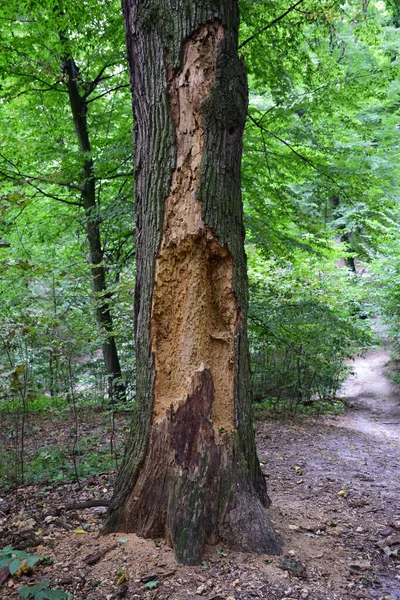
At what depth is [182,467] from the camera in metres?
2.76

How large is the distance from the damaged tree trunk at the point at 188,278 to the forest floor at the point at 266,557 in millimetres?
242

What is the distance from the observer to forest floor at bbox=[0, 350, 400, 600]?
2428 mm

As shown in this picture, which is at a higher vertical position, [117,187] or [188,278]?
[117,187]

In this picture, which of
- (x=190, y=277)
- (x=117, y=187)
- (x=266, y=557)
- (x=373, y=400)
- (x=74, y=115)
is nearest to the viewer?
(x=266, y=557)

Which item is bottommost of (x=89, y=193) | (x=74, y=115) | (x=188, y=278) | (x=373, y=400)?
(x=373, y=400)

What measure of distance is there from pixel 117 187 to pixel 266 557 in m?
7.27

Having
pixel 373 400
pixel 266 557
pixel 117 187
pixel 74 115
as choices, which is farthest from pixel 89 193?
pixel 373 400

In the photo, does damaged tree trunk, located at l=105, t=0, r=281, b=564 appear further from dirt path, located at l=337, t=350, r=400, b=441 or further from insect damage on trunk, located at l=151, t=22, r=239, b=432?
dirt path, located at l=337, t=350, r=400, b=441

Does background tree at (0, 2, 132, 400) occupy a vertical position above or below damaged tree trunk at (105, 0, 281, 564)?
above

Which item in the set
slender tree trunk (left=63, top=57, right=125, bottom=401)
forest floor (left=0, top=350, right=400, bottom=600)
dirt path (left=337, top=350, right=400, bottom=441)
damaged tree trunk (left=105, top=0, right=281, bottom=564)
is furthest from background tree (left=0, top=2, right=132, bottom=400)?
dirt path (left=337, top=350, right=400, bottom=441)

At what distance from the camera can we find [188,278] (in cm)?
297

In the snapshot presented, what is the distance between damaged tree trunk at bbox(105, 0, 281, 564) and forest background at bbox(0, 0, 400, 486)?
174cm

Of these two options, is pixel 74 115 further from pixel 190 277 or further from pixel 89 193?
pixel 190 277

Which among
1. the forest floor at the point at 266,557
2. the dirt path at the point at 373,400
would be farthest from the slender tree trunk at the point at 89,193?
the dirt path at the point at 373,400
